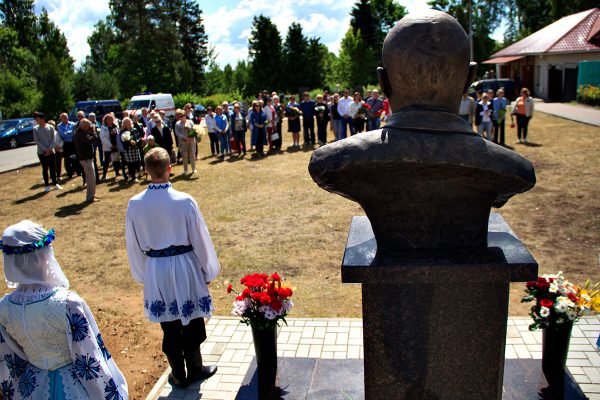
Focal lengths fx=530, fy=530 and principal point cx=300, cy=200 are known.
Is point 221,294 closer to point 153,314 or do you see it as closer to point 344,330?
point 344,330

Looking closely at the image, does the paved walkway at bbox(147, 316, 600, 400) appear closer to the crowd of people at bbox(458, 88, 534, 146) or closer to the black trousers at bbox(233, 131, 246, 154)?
the crowd of people at bbox(458, 88, 534, 146)

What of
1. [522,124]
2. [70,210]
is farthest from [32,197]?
[522,124]

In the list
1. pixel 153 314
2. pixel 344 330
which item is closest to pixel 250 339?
pixel 344 330

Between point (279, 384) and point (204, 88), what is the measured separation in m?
61.5

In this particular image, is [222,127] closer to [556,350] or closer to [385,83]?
[556,350]

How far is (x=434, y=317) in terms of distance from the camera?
3.01 meters

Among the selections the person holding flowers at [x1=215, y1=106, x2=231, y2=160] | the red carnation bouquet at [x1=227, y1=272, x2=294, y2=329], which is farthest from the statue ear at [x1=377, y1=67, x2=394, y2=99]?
the person holding flowers at [x1=215, y1=106, x2=231, y2=160]

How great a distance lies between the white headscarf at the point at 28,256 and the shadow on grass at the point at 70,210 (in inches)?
343

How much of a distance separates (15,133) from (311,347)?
2512 cm

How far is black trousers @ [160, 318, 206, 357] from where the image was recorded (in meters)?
4.56

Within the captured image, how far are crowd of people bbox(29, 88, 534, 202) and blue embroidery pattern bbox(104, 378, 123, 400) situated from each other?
9354mm

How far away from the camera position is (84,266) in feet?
26.9

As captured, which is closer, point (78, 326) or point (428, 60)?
point (428, 60)

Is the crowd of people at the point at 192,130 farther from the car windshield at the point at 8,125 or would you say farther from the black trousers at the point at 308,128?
the car windshield at the point at 8,125
